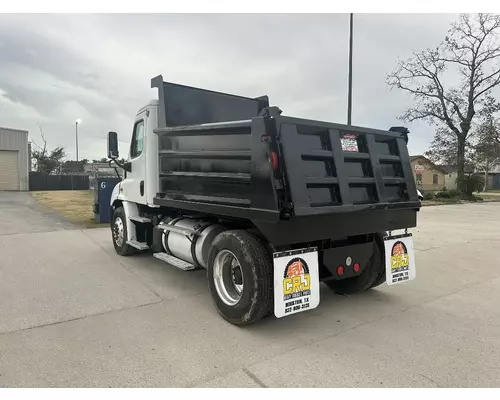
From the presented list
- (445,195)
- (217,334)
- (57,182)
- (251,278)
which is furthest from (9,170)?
(445,195)

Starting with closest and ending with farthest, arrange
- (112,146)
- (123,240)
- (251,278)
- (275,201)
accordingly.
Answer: (275,201) < (251,278) < (112,146) < (123,240)

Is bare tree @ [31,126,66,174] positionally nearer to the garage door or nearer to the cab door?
the garage door

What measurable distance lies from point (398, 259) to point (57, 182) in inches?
1357

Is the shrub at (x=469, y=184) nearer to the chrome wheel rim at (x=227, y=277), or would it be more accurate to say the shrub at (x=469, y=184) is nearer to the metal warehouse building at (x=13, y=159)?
the chrome wheel rim at (x=227, y=277)

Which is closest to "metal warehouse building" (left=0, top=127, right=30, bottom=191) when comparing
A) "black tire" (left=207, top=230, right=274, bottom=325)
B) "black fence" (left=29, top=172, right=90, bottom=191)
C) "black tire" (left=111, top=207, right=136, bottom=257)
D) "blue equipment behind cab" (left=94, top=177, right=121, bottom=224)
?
"black fence" (left=29, top=172, right=90, bottom=191)

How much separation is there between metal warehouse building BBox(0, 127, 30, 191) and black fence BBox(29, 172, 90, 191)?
263 cm

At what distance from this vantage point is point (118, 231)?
684cm

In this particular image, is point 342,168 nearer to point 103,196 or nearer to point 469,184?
point 103,196

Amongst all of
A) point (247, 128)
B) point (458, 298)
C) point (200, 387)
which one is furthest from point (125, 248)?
point (458, 298)

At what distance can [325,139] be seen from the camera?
3.78 m

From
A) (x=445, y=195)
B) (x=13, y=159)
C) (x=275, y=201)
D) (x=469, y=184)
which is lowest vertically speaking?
(x=445, y=195)

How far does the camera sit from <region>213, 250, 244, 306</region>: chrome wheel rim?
398cm

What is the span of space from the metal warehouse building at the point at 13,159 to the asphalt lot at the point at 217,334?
2607cm

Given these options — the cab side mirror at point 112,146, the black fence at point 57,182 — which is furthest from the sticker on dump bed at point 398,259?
the black fence at point 57,182
